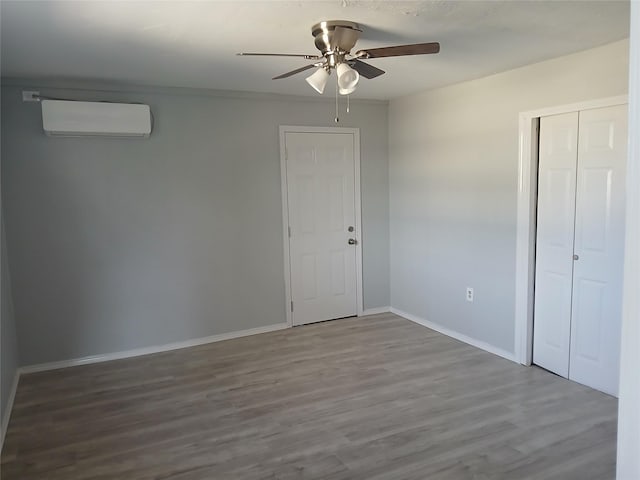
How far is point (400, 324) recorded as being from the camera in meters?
5.08

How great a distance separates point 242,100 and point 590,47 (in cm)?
292

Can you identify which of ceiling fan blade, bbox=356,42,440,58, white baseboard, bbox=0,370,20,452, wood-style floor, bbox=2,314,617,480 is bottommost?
wood-style floor, bbox=2,314,617,480

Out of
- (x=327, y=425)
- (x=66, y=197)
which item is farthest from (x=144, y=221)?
(x=327, y=425)

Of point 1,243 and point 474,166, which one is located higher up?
point 474,166

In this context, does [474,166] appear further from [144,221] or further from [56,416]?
[56,416]

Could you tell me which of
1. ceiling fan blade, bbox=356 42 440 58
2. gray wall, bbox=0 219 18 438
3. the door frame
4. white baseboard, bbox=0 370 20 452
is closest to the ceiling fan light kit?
ceiling fan blade, bbox=356 42 440 58

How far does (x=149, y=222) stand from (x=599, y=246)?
143 inches

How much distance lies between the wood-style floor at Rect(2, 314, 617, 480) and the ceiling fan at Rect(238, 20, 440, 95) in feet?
6.89

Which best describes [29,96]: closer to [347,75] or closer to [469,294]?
[347,75]

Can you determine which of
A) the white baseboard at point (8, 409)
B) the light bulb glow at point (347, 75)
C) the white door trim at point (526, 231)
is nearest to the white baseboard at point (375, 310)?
the white door trim at point (526, 231)

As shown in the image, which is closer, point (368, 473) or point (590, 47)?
point (368, 473)

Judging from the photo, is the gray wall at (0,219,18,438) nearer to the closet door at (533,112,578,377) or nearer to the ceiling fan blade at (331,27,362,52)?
the ceiling fan blade at (331,27,362,52)

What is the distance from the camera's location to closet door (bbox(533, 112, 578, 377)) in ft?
11.5

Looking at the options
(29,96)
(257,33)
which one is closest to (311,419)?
(257,33)
